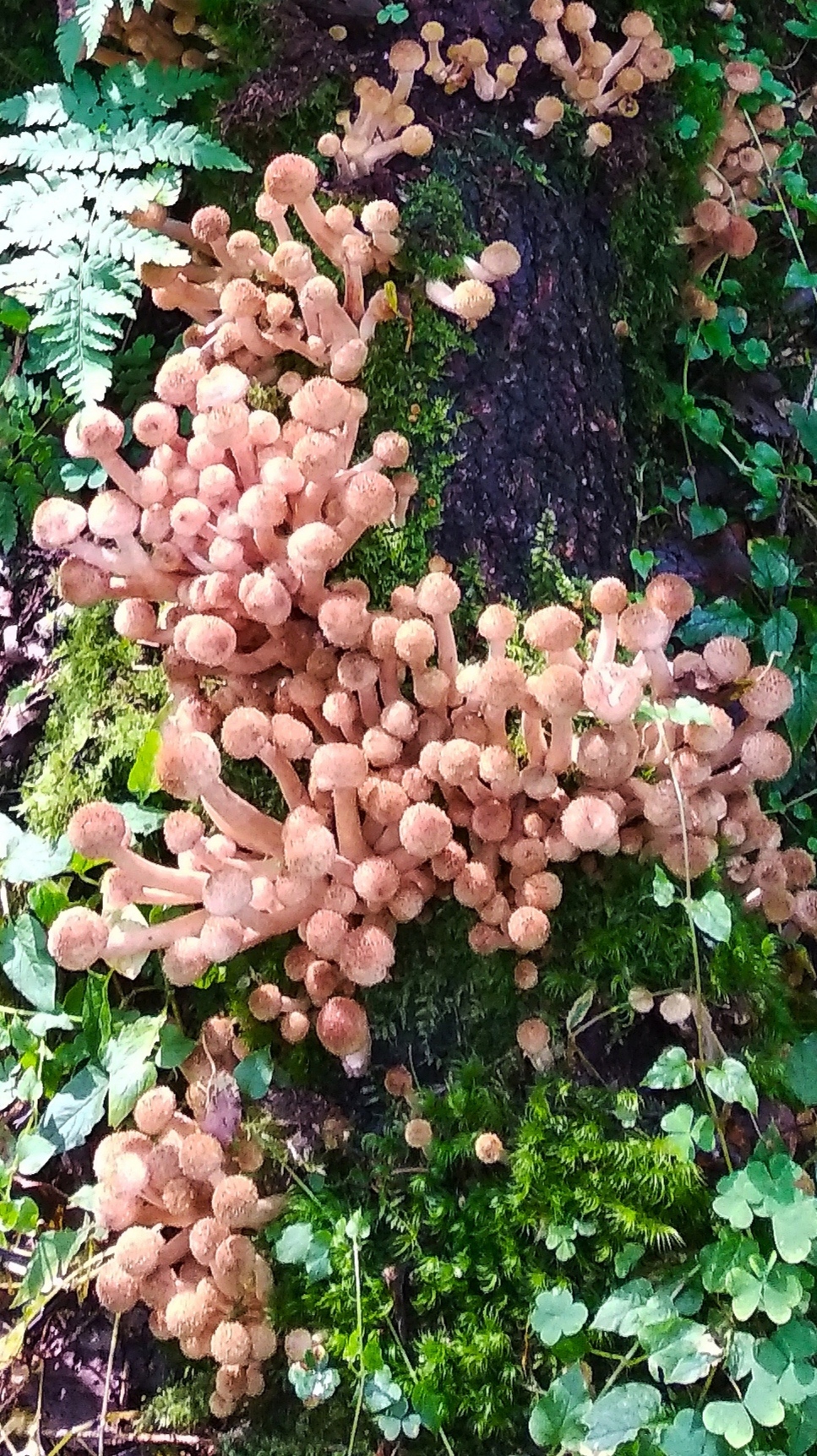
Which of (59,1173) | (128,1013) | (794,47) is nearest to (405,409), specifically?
(128,1013)

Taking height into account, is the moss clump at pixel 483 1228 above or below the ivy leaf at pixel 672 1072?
below

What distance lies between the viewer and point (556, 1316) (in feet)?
6.30

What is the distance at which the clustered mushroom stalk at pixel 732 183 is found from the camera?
10.0 feet

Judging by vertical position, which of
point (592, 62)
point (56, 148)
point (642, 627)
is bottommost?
point (642, 627)

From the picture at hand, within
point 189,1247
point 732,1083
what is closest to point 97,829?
point 189,1247

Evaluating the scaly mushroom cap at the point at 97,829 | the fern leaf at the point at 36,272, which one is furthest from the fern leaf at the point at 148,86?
the scaly mushroom cap at the point at 97,829

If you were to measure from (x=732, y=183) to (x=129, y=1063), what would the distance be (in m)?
2.90

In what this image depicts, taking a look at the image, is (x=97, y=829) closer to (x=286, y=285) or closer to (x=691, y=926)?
(x=691, y=926)

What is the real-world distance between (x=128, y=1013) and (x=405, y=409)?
1.48 m

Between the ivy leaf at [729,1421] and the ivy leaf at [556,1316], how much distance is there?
0.80 feet

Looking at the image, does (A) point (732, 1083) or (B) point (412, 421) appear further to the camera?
(B) point (412, 421)

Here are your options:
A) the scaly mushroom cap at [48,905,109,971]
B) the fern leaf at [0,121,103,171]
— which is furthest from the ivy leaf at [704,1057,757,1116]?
the fern leaf at [0,121,103,171]

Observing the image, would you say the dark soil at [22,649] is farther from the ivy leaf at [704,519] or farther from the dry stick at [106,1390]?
the ivy leaf at [704,519]

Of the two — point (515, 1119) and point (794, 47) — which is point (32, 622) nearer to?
point (515, 1119)
